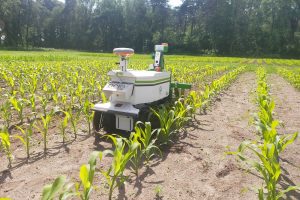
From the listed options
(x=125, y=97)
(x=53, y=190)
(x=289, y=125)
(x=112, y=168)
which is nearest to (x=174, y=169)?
(x=112, y=168)

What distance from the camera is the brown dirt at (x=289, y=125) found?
3.15 m

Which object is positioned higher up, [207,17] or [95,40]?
[207,17]

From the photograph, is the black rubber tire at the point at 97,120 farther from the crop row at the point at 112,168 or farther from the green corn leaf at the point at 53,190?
the green corn leaf at the point at 53,190

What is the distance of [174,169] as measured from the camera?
328 centimetres

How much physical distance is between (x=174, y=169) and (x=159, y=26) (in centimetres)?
5136

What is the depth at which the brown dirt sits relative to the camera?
10.3ft

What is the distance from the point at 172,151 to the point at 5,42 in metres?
50.4

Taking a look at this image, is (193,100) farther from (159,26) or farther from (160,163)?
(159,26)

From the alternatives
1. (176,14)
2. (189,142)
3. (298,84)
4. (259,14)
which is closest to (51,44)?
(176,14)

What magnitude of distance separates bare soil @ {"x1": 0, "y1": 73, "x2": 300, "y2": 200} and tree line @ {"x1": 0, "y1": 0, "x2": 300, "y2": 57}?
41145 mm

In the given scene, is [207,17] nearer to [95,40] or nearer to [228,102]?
[95,40]

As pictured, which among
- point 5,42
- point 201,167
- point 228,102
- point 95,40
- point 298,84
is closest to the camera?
point 201,167

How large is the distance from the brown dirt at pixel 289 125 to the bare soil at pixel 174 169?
0.05ft

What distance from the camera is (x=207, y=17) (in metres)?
49.2
